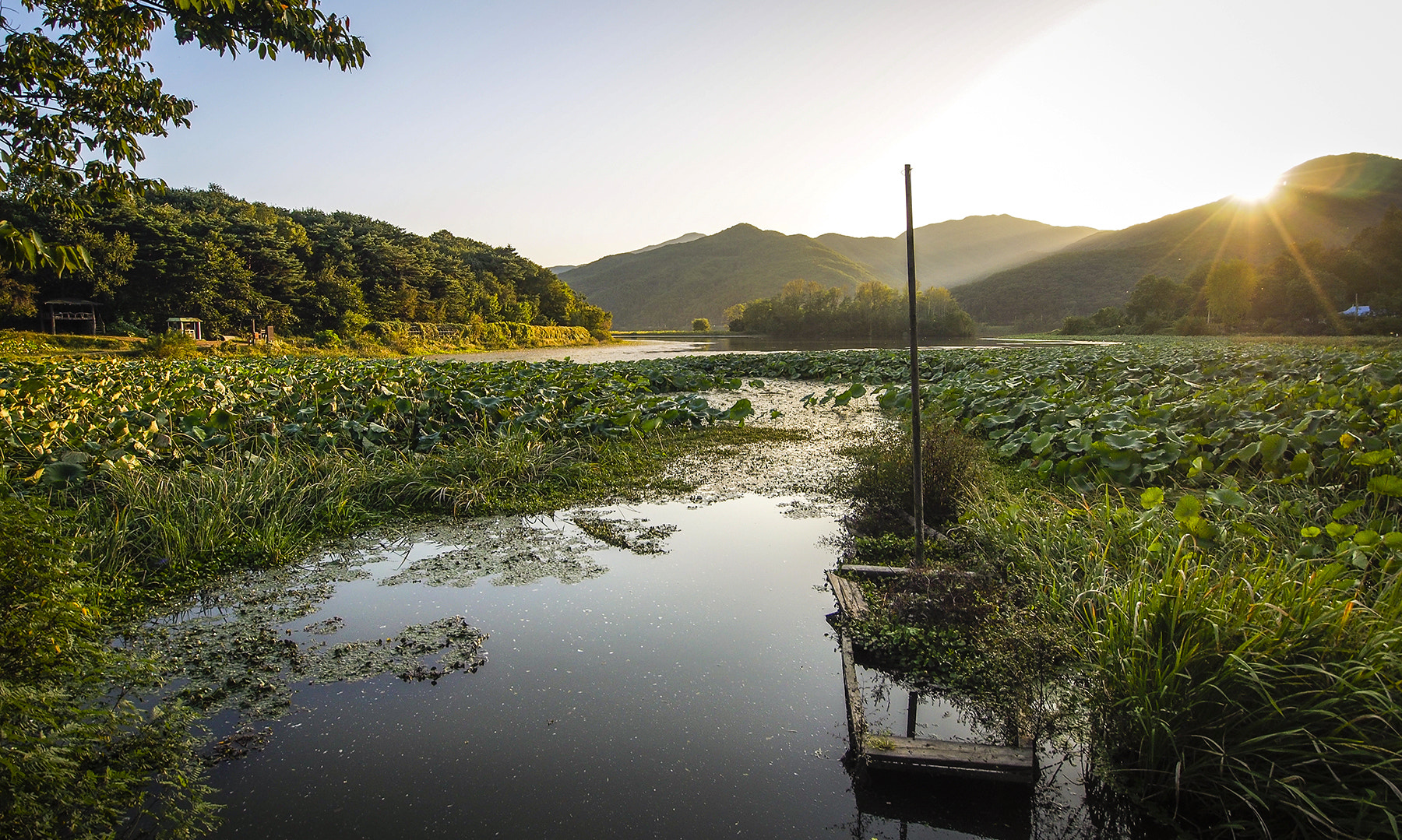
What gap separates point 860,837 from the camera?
2016mm

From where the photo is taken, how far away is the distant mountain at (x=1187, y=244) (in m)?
79.3

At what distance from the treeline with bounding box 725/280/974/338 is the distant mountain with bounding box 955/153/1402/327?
84.3ft

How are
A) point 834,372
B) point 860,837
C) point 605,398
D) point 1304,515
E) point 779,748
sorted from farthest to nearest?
1. point 834,372
2. point 605,398
3. point 1304,515
4. point 779,748
5. point 860,837

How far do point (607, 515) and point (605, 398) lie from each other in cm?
459

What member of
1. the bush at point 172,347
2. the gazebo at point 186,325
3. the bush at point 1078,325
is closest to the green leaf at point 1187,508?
the bush at point 172,347

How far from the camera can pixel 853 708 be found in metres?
2.48

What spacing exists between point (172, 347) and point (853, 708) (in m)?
26.8

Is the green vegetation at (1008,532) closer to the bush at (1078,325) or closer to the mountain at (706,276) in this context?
the bush at (1078,325)

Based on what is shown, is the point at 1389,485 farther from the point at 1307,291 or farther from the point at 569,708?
the point at 1307,291

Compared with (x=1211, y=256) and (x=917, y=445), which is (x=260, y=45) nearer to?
(x=917, y=445)

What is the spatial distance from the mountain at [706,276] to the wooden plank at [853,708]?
12035cm

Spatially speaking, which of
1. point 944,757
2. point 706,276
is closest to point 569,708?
point 944,757

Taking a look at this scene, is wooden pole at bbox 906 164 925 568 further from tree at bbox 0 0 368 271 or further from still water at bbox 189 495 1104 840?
tree at bbox 0 0 368 271

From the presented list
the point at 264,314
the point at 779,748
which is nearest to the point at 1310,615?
the point at 779,748
